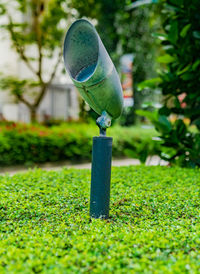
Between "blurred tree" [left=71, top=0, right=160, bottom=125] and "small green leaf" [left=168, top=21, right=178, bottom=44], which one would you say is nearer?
"small green leaf" [left=168, top=21, right=178, bottom=44]

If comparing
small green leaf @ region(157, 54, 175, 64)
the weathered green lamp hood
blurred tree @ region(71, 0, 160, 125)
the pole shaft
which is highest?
blurred tree @ region(71, 0, 160, 125)

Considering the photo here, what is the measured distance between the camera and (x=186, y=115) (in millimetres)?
5238

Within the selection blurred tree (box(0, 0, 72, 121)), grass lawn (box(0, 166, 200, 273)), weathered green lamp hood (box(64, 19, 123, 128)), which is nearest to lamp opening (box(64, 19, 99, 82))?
weathered green lamp hood (box(64, 19, 123, 128))

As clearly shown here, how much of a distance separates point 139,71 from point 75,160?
231 inches

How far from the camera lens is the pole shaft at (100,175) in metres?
2.62

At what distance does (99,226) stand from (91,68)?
120 cm

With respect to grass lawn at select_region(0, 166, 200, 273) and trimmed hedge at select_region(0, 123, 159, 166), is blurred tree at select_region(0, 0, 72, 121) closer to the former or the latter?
trimmed hedge at select_region(0, 123, 159, 166)

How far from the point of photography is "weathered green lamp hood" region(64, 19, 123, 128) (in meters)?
2.49

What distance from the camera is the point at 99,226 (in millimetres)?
2377

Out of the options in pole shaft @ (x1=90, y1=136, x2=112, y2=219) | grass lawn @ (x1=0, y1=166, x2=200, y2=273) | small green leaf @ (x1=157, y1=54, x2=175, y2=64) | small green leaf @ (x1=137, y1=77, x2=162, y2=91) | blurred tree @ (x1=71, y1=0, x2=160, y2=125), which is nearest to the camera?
grass lawn @ (x1=0, y1=166, x2=200, y2=273)

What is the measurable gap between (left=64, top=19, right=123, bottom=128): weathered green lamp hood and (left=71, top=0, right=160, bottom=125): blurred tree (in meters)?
10.9

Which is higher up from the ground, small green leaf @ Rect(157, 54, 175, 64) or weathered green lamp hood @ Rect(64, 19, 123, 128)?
small green leaf @ Rect(157, 54, 175, 64)

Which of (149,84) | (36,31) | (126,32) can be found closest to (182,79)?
(149,84)

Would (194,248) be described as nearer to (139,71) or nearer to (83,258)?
(83,258)
